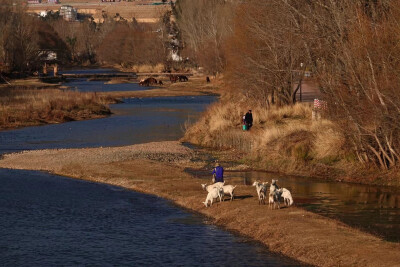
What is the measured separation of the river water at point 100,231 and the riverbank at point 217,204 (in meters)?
0.70

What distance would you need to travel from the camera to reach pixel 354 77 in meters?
34.2

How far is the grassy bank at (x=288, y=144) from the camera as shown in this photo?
119 feet

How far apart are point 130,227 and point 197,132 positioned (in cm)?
2385

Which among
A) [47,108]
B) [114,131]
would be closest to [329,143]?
[114,131]

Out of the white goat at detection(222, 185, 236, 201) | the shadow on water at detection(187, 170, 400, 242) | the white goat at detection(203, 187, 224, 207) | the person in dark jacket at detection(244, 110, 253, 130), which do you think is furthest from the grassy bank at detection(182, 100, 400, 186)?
the white goat at detection(203, 187, 224, 207)

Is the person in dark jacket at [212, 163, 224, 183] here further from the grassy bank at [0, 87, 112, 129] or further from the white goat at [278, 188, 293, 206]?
the grassy bank at [0, 87, 112, 129]

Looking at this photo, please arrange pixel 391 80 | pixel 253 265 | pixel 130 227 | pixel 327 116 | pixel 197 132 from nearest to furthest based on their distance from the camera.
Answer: pixel 253 265, pixel 130 227, pixel 391 80, pixel 327 116, pixel 197 132

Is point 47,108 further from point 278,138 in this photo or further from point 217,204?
point 217,204

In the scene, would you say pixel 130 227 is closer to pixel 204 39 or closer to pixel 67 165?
pixel 67 165

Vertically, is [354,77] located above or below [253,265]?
above

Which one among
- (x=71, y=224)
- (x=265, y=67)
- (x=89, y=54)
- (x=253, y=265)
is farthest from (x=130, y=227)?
(x=89, y=54)

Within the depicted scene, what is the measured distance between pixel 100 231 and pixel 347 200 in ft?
33.4

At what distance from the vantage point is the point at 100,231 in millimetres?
26984

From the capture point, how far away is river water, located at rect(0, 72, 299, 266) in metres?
23.3
